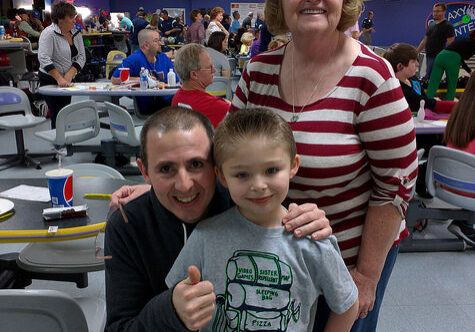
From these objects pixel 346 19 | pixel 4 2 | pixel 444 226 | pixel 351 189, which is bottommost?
pixel 444 226

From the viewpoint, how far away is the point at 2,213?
1763 mm

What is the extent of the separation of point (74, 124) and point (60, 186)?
8.64 feet

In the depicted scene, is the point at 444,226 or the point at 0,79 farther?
the point at 0,79

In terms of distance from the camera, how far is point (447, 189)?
2.92m

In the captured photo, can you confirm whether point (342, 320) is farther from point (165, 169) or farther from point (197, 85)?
point (197, 85)

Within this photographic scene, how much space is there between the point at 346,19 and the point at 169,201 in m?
0.68

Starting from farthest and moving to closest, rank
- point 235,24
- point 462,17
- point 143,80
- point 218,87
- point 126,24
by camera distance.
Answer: point 235,24 → point 126,24 → point 462,17 → point 218,87 → point 143,80

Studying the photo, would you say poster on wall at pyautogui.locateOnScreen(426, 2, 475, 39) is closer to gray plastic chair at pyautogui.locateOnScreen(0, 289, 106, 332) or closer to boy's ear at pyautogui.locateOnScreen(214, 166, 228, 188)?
boy's ear at pyautogui.locateOnScreen(214, 166, 228, 188)

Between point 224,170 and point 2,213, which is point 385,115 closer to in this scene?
point 224,170

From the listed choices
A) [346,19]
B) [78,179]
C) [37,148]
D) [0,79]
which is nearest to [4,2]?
[0,79]

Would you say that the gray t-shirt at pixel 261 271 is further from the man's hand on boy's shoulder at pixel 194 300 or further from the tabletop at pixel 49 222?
the tabletop at pixel 49 222

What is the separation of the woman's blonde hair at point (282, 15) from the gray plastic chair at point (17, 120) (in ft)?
13.4

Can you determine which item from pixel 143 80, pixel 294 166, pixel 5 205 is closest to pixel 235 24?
pixel 143 80

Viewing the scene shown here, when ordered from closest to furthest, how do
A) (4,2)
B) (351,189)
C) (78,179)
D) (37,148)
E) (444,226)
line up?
(351,189) < (78,179) < (444,226) < (37,148) < (4,2)
